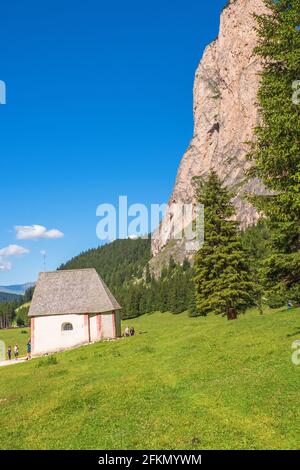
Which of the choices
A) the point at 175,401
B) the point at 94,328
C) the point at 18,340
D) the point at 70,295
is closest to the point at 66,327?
the point at 94,328

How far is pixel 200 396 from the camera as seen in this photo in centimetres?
1292

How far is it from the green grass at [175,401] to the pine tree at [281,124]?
5025mm

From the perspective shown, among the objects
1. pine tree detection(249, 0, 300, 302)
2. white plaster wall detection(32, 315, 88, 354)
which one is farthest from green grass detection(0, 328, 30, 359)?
pine tree detection(249, 0, 300, 302)

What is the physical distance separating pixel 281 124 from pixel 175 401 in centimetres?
1113

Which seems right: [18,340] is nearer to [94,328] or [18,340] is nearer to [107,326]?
[94,328]

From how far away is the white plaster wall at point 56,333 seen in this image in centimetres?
4441

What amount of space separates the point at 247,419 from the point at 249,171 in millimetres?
11380

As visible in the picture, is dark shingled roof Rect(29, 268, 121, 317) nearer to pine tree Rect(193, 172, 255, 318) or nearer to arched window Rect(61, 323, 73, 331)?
A: arched window Rect(61, 323, 73, 331)

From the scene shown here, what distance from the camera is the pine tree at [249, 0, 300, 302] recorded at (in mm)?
15391

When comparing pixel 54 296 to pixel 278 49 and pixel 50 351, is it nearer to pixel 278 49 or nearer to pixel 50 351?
pixel 50 351

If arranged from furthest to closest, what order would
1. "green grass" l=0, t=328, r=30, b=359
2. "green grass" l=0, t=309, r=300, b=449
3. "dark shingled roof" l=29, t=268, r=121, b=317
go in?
1. "green grass" l=0, t=328, r=30, b=359
2. "dark shingled roof" l=29, t=268, r=121, b=317
3. "green grass" l=0, t=309, r=300, b=449

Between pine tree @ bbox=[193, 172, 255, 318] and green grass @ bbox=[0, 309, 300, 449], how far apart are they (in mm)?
9888

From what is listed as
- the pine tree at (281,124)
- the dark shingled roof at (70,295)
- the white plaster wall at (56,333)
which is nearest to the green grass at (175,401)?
the pine tree at (281,124)
